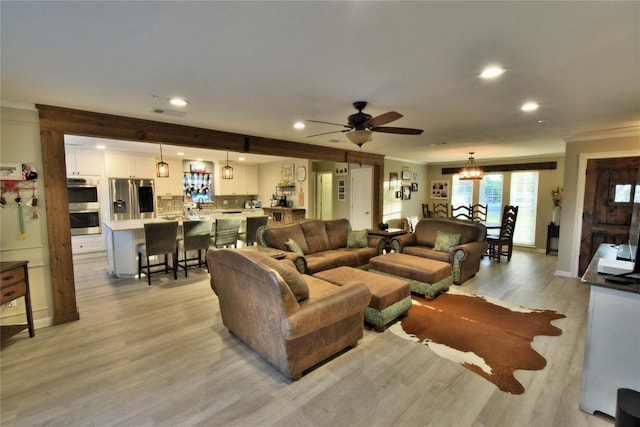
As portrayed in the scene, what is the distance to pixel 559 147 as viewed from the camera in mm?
5984

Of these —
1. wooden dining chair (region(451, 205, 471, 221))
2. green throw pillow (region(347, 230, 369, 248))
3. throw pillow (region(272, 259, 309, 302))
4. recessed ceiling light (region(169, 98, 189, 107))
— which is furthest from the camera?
wooden dining chair (region(451, 205, 471, 221))

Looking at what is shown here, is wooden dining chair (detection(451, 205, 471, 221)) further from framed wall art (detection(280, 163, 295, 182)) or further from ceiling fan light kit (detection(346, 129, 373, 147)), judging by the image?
ceiling fan light kit (detection(346, 129, 373, 147))

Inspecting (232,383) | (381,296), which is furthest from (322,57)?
(232,383)

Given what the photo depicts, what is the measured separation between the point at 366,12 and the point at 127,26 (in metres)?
1.31

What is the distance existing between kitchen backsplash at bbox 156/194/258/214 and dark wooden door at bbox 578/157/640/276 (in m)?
8.13

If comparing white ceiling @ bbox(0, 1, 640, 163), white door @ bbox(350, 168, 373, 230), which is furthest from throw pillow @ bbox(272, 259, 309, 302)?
white door @ bbox(350, 168, 373, 230)

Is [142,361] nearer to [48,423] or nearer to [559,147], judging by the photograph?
[48,423]

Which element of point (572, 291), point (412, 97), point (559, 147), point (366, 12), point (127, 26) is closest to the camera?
point (366, 12)

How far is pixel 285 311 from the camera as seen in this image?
2109mm

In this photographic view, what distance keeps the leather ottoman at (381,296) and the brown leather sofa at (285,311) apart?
337mm

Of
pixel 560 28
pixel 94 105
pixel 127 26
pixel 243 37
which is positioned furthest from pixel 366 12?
pixel 94 105

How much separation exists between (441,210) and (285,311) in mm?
7834

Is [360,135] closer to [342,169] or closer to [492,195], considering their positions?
[342,169]

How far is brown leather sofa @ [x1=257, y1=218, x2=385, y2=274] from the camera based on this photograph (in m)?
4.16
